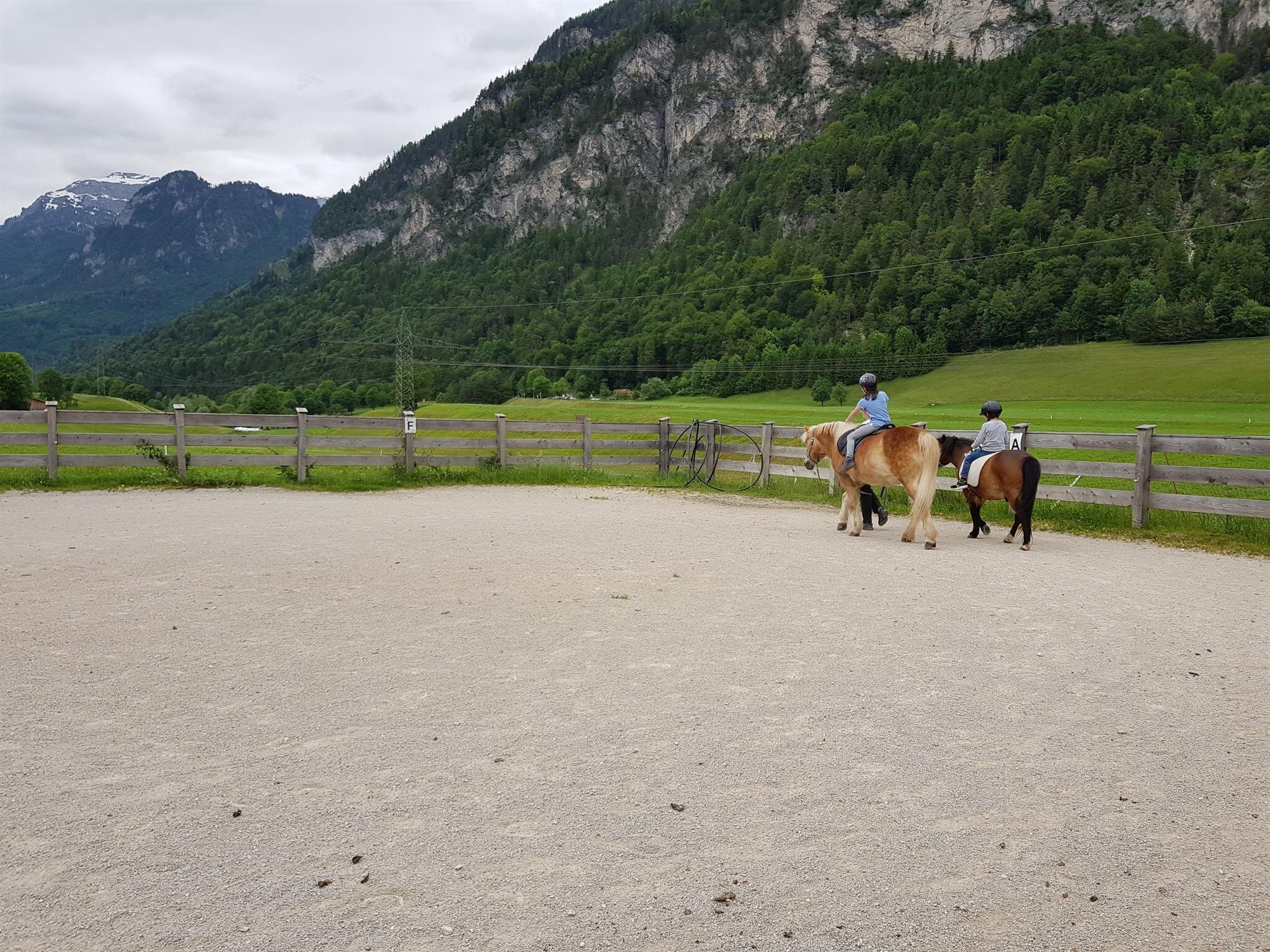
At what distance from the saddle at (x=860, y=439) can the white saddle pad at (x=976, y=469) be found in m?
1.14

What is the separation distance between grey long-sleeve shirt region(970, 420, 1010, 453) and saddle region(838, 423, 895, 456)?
45.4 inches

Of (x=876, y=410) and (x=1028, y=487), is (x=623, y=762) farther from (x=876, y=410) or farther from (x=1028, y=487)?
(x=876, y=410)

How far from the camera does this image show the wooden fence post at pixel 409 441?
56.3 feet

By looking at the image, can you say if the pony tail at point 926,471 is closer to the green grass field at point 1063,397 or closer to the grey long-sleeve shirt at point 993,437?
the grey long-sleeve shirt at point 993,437

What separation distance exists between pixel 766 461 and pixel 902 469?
6.67 meters

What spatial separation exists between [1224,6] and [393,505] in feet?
659

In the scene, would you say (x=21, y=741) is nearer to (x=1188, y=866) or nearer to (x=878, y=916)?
(x=878, y=916)

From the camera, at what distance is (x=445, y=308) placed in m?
177

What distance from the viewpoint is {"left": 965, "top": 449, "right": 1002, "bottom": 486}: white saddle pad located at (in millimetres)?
10695

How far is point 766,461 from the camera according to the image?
676 inches

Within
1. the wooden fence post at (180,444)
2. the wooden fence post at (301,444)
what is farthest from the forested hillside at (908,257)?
the wooden fence post at (180,444)

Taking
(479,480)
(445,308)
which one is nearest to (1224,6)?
(445,308)

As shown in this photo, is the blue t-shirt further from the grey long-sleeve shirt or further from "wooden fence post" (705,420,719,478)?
"wooden fence post" (705,420,719,478)

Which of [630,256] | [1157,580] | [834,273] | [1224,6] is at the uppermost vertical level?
[1224,6]
